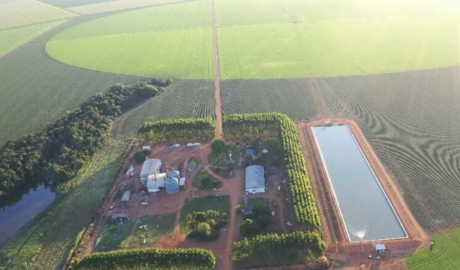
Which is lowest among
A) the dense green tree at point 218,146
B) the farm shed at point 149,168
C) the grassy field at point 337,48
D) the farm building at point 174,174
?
the farm building at point 174,174

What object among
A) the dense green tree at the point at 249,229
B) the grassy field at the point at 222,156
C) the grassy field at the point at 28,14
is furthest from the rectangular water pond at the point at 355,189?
the grassy field at the point at 28,14

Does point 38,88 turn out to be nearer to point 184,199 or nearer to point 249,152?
point 184,199

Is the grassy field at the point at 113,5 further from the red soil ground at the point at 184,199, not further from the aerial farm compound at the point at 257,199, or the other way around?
the red soil ground at the point at 184,199

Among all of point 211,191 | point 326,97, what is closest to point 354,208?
point 211,191

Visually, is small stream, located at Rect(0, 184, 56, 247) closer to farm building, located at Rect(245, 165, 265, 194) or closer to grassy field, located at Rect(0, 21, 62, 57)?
farm building, located at Rect(245, 165, 265, 194)

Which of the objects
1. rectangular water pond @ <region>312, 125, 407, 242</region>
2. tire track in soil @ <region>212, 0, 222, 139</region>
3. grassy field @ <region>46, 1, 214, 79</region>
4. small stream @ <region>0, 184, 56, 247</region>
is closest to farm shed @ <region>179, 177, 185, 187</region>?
tire track in soil @ <region>212, 0, 222, 139</region>
